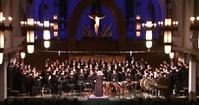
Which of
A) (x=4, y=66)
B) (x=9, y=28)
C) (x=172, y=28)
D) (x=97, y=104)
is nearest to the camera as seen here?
(x=9, y=28)

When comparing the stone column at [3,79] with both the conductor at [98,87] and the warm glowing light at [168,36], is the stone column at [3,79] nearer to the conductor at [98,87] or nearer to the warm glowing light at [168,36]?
the conductor at [98,87]

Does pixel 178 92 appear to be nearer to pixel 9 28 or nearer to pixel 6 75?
pixel 6 75

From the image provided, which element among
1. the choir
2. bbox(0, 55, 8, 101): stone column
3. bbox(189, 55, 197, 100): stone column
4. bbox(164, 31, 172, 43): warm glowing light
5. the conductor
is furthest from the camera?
the choir

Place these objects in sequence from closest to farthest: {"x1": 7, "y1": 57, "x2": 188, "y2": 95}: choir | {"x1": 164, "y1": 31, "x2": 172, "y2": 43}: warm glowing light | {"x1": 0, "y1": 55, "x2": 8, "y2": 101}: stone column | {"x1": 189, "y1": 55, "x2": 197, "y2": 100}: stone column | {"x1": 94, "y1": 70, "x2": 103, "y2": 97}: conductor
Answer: {"x1": 164, "y1": 31, "x2": 172, "y2": 43}: warm glowing light, {"x1": 0, "y1": 55, "x2": 8, "y2": 101}: stone column, {"x1": 189, "y1": 55, "x2": 197, "y2": 100}: stone column, {"x1": 94, "y1": 70, "x2": 103, "y2": 97}: conductor, {"x1": 7, "y1": 57, "x2": 188, "y2": 95}: choir

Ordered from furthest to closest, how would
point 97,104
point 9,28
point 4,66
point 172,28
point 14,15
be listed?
1. point 14,15
2. point 4,66
3. point 97,104
4. point 172,28
5. point 9,28

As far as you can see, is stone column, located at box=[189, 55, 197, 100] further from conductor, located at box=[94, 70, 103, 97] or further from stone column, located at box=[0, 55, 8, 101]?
stone column, located at box=[0, 55, 8, 101]

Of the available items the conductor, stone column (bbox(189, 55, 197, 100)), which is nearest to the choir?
the conductor

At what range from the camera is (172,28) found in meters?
28.6

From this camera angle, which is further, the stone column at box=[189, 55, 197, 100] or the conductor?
the conductor

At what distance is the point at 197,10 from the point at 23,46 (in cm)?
1040

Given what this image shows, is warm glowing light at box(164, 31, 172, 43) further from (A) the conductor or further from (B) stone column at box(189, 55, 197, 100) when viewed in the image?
(A) the conductor

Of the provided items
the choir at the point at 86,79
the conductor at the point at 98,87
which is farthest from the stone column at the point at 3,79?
the conductor at the point at 98,87

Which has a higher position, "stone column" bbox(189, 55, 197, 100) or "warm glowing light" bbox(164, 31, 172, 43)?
"warm glowing light" bbox(164, 31, 172, 43)

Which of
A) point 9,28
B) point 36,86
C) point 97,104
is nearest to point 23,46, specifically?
point 36,86
